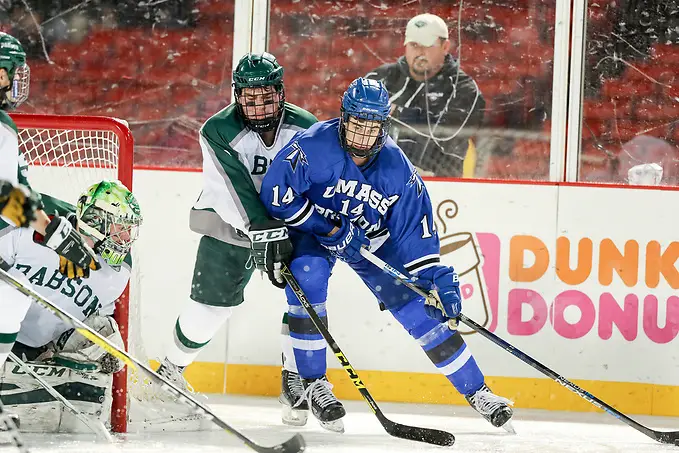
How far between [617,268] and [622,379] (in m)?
0.43

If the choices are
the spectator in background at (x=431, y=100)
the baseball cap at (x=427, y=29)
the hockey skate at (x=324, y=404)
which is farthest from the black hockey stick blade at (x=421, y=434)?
the baseball cap at (x=427, y=29)

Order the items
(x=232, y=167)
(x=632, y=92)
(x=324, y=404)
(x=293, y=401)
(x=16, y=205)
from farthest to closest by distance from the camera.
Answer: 1. (x=632, y=92)
2. (x=293, y=401)
3. (x=232, y=167)
4. (x=324, y=404)
5. (x=16, y=205)

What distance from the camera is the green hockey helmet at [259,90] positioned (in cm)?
328

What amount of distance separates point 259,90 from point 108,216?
658 mm

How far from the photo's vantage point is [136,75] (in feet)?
14.7

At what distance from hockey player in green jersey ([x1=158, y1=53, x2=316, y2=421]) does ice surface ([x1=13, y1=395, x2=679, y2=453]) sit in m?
0.29

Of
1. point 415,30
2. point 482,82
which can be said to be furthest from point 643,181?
point 415,30

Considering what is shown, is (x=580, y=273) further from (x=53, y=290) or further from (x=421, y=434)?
(x=53, y=290)

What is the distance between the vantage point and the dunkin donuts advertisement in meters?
4.04

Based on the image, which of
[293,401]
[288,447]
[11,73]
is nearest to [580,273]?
[293,401]

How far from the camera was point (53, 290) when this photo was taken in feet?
10.4

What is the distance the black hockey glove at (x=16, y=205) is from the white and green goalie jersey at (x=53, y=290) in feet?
2.43

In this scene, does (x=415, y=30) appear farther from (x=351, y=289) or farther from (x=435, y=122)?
(x=351, y=289)

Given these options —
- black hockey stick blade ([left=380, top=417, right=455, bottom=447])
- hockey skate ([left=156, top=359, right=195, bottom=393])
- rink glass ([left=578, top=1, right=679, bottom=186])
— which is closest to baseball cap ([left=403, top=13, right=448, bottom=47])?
rink glass ([left=578, top=1, right=679, bottom=186])
